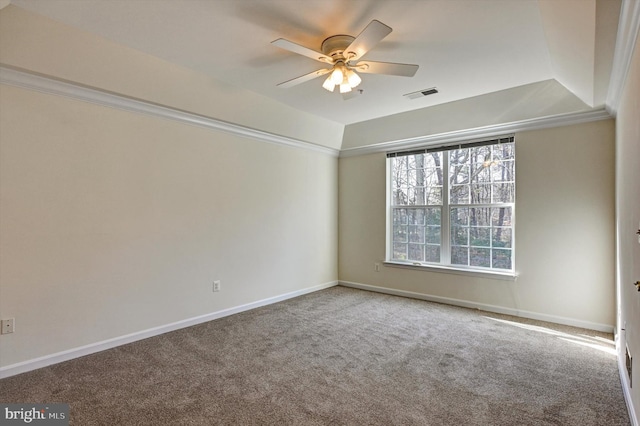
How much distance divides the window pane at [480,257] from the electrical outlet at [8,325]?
15.8ft

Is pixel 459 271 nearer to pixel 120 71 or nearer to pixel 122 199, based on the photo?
pixel 122 199

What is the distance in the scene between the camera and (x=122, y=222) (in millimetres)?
3242

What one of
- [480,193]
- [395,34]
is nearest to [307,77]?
[395,34]

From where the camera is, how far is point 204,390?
239cm

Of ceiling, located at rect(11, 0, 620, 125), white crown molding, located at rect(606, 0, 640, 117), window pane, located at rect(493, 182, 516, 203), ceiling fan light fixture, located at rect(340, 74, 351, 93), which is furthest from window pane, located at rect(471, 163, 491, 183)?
ceiling fan light fixture, located at rect(340, 74, 351, 93)

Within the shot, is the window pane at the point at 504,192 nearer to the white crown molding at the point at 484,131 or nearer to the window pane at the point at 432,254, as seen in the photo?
the white crown molding at the point at 484,131

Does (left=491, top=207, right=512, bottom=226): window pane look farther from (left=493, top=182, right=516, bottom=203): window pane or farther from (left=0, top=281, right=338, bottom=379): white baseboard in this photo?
(left=0, top=281, right=338, bottom=379): white baseboard

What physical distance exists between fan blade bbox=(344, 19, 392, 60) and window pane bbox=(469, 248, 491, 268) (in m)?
3.14

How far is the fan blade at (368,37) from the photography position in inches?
82.2

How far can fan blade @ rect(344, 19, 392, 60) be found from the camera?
2.09 metres

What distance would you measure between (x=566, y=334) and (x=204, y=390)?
3.52 m

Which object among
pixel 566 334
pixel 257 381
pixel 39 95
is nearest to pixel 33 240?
pixel 39 95

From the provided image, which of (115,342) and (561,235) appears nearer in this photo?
(115,342)

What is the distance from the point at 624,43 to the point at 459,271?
308 centimetres
